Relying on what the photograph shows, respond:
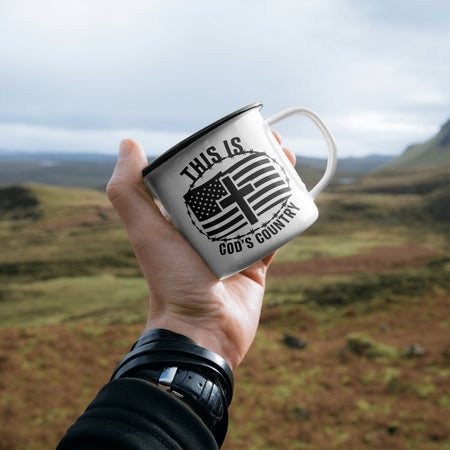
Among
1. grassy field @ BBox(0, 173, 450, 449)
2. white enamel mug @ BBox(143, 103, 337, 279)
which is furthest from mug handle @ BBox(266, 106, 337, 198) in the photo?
grassy field @ BBox(0, 173, 450, 449)

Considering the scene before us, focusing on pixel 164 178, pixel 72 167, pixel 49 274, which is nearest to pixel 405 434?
pixel 164 178

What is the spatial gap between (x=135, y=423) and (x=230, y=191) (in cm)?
89

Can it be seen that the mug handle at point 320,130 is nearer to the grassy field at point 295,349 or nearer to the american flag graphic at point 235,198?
the american flag graphic at point 235,198

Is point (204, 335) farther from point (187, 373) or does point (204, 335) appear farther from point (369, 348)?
point (369, 348)

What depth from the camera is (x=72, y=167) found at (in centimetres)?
17600

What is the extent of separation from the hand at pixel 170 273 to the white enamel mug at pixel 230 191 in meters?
0.07

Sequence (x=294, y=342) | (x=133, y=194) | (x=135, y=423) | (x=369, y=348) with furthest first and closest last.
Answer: (x=294, y=342) < (x=369, y=348) < (x=133, y=194) < (x=135, y=423)

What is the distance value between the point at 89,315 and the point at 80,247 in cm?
912

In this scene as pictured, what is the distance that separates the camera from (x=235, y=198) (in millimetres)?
1555

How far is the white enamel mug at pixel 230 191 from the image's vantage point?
5.08 feet

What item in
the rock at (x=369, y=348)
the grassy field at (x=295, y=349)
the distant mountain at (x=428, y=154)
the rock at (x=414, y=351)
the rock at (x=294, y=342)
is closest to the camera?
the grassy field at (x=295, y=349)

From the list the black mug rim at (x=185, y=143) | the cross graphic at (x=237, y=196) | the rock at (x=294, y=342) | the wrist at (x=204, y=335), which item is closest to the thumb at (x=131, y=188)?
the black mug rim at (x=185, y=143)

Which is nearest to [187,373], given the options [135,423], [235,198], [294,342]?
[135,423]

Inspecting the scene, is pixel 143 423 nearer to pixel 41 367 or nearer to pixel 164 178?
pixel 164 178
